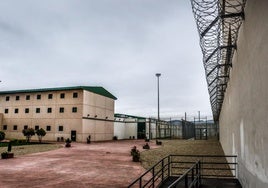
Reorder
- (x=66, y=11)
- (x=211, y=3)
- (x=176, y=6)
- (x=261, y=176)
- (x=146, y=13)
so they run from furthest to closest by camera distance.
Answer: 1. (x=66, y=11)
2. (x=146, y=13)
3. (x=176, y=6)
4. (x=211, y=3)
5. (x=261, y=176)

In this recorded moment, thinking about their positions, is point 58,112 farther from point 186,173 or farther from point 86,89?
point 186,173

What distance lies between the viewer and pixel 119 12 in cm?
967

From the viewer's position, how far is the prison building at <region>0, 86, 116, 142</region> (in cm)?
3800

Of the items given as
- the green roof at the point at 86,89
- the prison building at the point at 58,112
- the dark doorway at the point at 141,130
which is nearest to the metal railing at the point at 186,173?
the prison building at the point at 58,112

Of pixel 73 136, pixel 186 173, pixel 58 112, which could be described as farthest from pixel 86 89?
pixel 186 173

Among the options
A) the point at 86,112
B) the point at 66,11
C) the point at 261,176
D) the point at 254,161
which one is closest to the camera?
the point at 261,176

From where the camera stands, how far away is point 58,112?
39125mm

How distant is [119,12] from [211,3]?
4.87 metres

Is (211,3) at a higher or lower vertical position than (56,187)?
higher

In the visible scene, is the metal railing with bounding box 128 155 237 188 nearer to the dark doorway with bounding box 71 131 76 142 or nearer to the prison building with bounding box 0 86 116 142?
the dark doorway with bounding box 71 131 76 142

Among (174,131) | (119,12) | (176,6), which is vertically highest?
(119,12)

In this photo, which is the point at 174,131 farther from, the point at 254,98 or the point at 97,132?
the point at 254,98

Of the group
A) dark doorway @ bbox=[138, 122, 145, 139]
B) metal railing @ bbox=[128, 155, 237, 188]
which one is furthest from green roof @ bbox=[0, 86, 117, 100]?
metal railing @ bbox=[128, 155, 237, 188]

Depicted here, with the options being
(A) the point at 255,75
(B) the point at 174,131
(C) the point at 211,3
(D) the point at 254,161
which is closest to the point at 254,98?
(A) the point at 255,75
